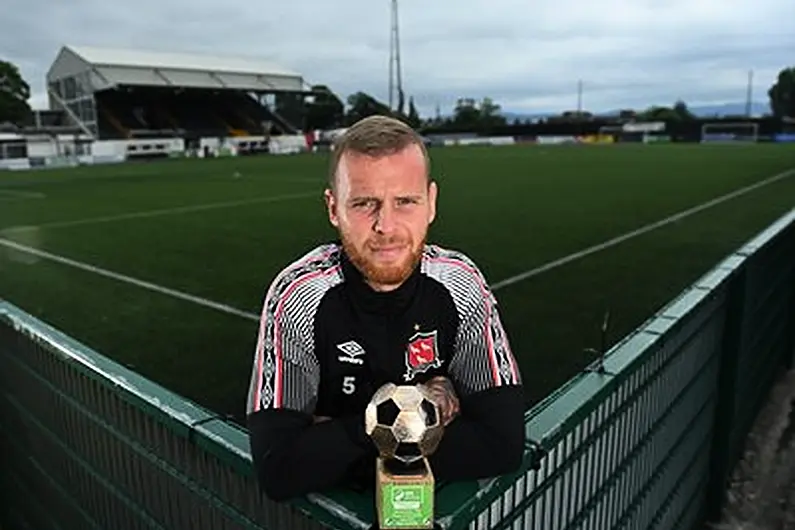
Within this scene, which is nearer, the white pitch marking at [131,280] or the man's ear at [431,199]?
the man's ear at [431,199]

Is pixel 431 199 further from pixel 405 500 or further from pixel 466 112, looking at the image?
pixel 466 112

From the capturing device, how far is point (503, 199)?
604 inches

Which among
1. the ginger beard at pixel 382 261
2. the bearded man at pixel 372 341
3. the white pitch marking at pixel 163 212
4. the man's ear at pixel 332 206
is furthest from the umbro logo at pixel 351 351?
the white pitch marking at pixel 163 212

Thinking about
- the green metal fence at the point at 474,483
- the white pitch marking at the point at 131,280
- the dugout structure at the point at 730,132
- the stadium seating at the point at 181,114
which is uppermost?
the stadium seating at the point at 181,114

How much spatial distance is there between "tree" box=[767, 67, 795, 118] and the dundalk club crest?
9425 centimetres

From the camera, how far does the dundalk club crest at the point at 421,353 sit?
1454mm

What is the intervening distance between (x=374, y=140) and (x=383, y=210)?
133mm

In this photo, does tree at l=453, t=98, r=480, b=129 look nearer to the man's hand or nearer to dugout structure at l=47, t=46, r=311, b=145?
dugout structure at l=47, t=46, r=311, b=145

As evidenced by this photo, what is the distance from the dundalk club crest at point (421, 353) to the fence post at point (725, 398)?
214cm

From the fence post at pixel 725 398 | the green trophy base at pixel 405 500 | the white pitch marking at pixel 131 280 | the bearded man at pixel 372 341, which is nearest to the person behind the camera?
the green trophy base at pixel 405 500

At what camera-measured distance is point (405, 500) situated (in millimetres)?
1078

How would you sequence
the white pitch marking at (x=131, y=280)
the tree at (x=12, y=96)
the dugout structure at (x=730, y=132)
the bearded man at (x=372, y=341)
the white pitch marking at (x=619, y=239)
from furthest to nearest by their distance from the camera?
the tree at (x=12, y=96), the dugout structure at (x=730, y=132), the white pitch marking at (x=619, y=239), the white pitch marking at (x=131, y=280), the bearded man at (x=372, y=341)

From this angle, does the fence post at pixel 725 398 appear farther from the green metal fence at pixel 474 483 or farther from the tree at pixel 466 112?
the tree at pixel 466 112

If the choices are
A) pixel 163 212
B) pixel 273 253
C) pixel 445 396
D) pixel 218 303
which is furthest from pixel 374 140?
pixel 163 212
